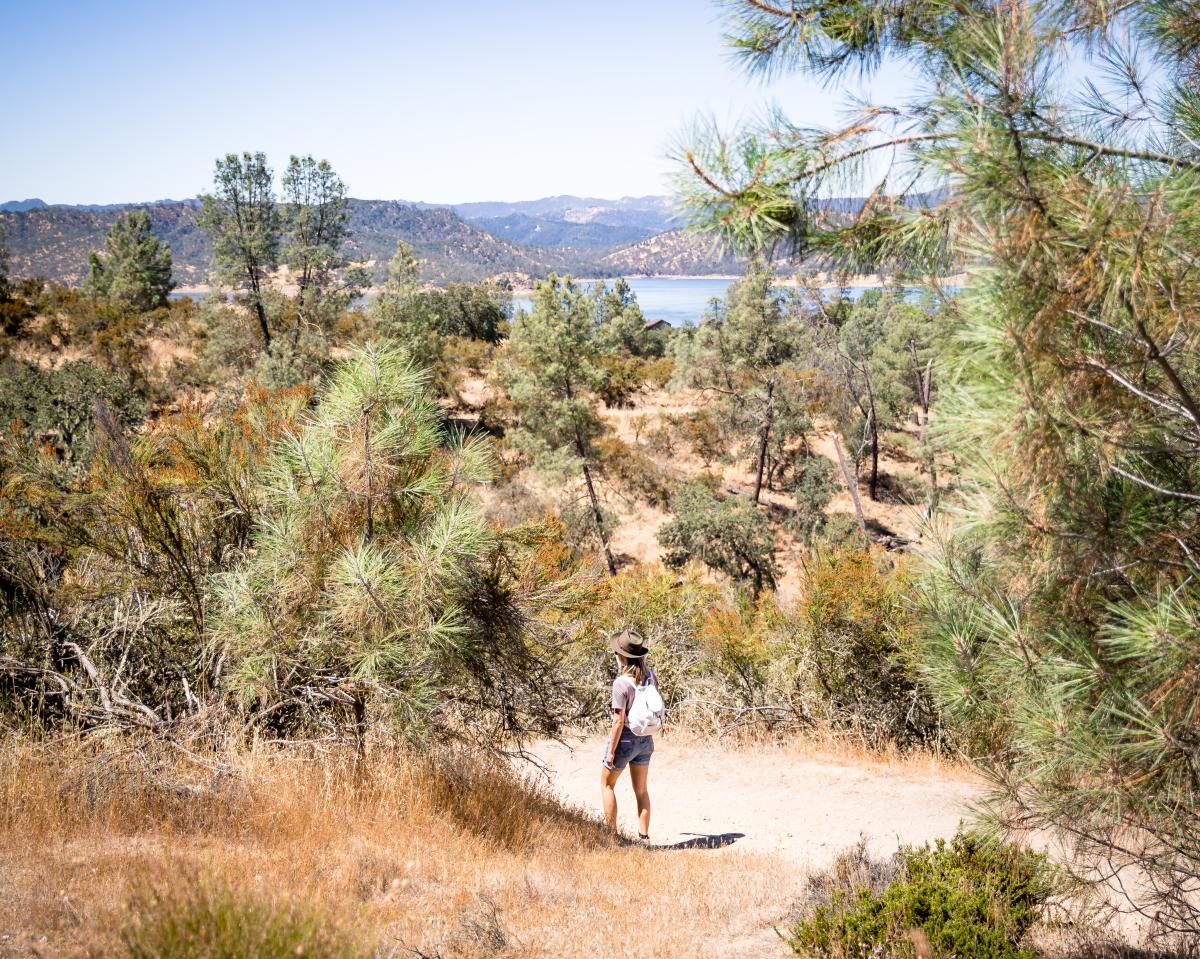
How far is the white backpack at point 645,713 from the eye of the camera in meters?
5.20

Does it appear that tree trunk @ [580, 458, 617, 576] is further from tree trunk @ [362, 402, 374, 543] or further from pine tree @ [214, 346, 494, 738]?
tree trunk @ [362, 402, 374, 543]

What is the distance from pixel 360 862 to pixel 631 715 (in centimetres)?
203

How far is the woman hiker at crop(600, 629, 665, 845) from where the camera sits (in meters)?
5.21

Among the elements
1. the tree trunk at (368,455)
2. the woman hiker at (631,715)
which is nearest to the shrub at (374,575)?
the tree trunk at (368,455)

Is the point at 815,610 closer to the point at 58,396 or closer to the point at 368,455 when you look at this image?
the point at 368,455

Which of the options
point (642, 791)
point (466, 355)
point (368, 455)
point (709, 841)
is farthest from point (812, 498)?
point (368, 455)

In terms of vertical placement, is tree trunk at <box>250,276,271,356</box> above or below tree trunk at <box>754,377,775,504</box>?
above

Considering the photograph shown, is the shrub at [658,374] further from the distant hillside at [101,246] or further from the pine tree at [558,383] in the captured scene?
the distant hillside at [101,246]

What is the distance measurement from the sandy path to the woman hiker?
368 mm

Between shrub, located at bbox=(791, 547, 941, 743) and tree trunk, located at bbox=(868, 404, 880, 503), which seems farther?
tree trunk, located at bbox=(868, 404, 880, 503)

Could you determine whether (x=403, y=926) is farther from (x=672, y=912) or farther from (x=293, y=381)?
(x=293, y=381)

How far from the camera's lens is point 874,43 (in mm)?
3758

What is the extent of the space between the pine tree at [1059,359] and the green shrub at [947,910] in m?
0.39

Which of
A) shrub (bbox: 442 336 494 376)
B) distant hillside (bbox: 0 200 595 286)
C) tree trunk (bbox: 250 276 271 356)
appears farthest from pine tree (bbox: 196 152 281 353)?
distant hillside (bbox: 0 200 595 286)
